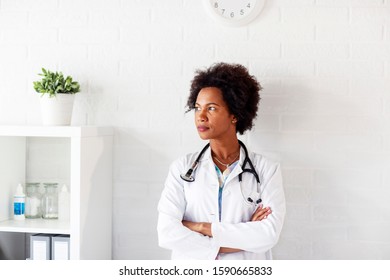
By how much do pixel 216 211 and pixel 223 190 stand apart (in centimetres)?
9

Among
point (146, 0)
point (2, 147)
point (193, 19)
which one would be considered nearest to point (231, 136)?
point (193, 19)

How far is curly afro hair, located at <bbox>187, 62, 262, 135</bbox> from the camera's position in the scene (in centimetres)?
231

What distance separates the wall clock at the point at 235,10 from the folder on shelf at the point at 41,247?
1284 mm

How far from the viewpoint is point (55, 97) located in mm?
2553

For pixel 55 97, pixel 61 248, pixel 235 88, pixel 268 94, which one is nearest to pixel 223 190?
pixel 235 88

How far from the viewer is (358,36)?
8.28 feet

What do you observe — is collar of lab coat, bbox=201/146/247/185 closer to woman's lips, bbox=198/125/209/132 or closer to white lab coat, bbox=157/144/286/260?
white lab coat, bbox=157/144/286/260

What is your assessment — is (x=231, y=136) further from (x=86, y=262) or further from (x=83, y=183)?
(x=86, y=262)

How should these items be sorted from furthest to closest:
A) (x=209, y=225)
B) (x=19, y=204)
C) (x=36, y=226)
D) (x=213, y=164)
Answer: (x=19, y=204)
(x=36, y=226)
(x=213, y=164)
(x=209, y=225)

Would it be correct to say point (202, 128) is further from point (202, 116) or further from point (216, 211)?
point (216, 211)

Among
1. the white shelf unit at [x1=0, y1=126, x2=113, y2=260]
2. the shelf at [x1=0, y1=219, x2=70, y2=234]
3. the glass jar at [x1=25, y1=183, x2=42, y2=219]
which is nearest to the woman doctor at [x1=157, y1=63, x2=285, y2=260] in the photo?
the white shelf unit at [x1=0, y1=126, x2=113, y2=260]

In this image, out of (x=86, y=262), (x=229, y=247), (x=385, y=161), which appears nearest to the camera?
(x=229, y=247)

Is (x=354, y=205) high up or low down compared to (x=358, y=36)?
down

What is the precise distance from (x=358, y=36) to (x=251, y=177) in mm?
837
